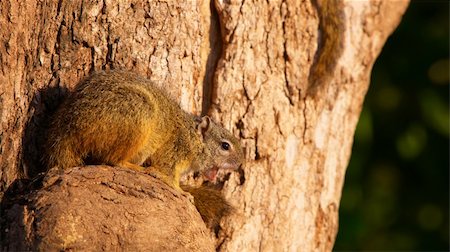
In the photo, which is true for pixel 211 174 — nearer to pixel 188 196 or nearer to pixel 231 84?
pixel 231 84

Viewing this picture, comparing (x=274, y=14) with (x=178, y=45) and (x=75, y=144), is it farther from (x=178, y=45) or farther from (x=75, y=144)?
(x=75, y=144)

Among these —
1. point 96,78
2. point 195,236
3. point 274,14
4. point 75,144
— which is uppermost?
point 274,14

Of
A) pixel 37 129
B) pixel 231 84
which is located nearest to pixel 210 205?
pixel 231 84

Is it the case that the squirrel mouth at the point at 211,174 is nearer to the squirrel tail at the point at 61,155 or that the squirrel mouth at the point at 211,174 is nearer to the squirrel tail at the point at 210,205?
the squirrel tail at the point at 210,205

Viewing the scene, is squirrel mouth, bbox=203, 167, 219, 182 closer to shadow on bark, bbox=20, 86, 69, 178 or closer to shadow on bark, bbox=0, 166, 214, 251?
shadow on bark, bbox=0, 166, 214, 251

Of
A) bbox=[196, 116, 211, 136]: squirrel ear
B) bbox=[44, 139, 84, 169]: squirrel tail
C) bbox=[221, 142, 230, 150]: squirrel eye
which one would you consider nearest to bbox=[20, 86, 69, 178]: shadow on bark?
bbox=[44, 139, 84, 169]: squirrel tail

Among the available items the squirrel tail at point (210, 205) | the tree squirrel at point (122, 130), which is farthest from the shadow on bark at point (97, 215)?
the squirrel tail at point (210, 205)

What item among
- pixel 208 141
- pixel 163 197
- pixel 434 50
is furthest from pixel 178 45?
pixel 434 50
